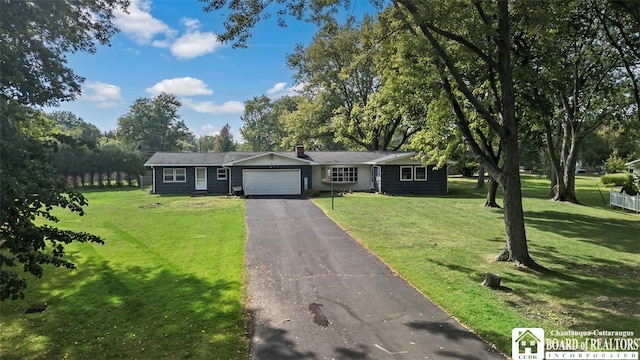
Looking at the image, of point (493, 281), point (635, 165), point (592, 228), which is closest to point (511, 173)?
point (493, 281)

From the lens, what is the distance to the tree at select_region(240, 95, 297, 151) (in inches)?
2571

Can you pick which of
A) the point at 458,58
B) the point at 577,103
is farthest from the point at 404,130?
the point at 458,58

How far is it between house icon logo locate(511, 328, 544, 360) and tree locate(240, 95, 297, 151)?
59483 mm

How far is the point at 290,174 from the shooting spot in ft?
93.8

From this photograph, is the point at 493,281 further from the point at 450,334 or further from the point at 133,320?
the point at 133,320

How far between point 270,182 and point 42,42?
21.1 m

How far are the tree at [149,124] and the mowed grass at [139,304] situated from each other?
58473mm

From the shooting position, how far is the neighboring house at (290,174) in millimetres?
28359

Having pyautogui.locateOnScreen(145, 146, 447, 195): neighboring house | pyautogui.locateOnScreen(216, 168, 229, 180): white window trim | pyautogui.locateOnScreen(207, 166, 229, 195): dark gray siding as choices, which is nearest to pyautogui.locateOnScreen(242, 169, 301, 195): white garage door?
pyautogui.locateOnScreen(145, 146, 447, 195): neighboring house

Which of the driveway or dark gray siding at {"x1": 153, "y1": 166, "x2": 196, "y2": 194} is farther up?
dark gray siding at {"x1": 153, "y1": 166, "x2": 196, "y2": 194}

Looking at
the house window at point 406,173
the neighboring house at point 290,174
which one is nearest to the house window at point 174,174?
the neighboring house at point 290,174

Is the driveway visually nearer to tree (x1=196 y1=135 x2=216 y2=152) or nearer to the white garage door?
the white garage door

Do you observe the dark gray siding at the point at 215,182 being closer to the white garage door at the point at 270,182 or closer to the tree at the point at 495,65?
the white garage door at the point at 270,182

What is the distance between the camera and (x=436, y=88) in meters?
12.0
